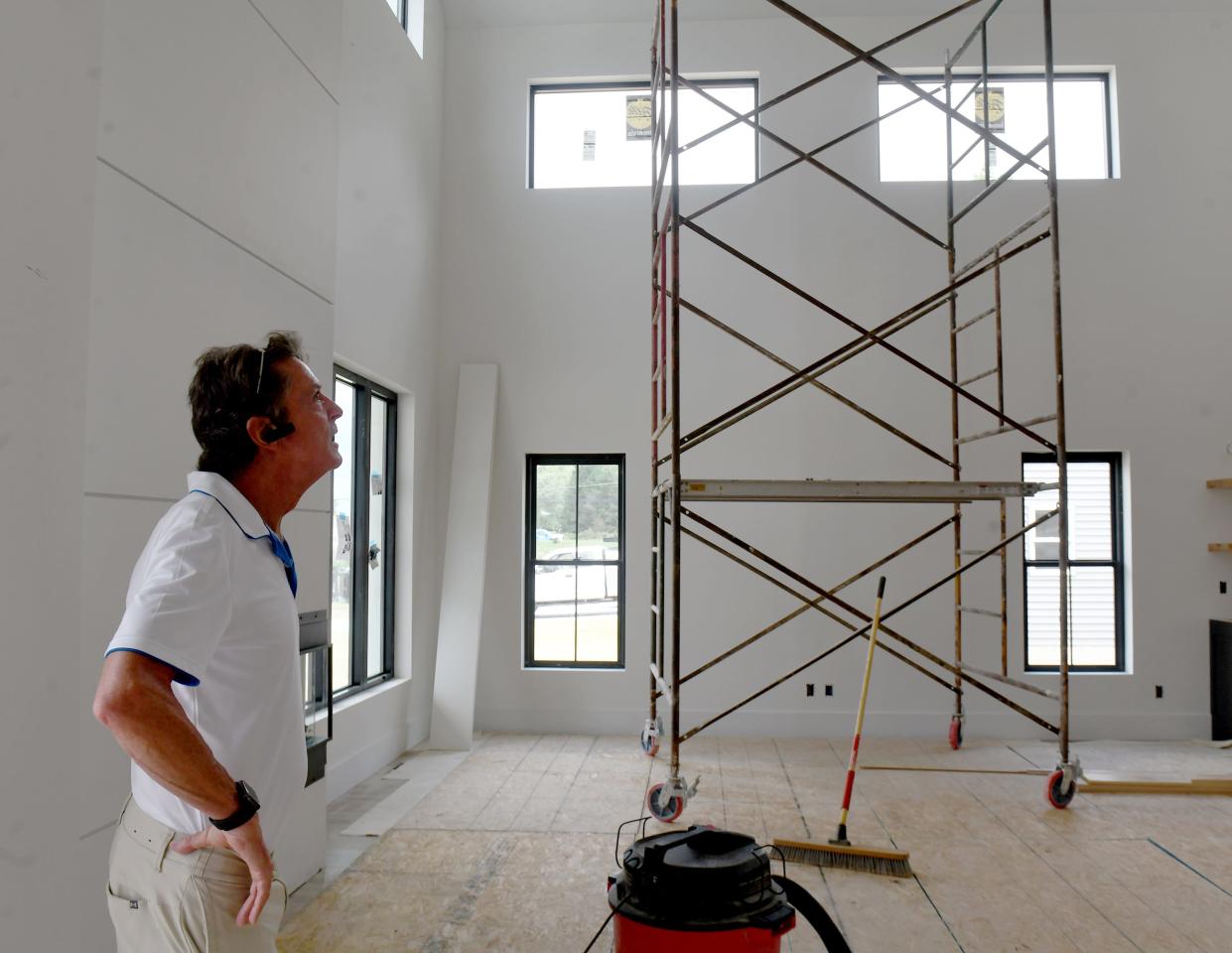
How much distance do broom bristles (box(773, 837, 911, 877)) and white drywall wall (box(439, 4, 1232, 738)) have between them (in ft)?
8.01

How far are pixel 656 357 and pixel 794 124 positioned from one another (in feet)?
7.48

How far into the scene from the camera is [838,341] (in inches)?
246

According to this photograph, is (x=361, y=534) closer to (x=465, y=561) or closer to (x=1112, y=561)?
(x=465, y=561)

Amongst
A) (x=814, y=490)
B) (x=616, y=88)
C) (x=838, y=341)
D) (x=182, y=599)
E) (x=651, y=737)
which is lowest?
(x=651, y=737)

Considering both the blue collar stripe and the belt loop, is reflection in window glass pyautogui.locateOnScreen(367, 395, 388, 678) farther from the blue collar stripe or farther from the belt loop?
the belt loop

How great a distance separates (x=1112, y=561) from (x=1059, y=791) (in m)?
2.39

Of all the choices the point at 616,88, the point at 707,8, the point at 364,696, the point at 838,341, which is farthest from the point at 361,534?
the point at 707,8

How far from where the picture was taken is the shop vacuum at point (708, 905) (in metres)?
1.64

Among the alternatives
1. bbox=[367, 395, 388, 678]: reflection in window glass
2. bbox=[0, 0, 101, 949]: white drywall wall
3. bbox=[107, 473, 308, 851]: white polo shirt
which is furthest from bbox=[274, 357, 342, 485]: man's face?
bbox=[367, 395, 388, 678]: reflection in window glass

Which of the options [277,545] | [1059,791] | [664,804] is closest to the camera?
[277,545]

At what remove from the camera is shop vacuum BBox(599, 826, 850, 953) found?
1.64 meters

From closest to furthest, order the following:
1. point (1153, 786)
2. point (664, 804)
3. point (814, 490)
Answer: point (664, 804)
point (814, 490)
point (1153, 786)

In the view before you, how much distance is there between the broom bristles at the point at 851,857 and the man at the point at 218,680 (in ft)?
8.65

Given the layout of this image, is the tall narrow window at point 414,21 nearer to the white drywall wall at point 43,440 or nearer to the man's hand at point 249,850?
the white drywall wall at point 43,440
